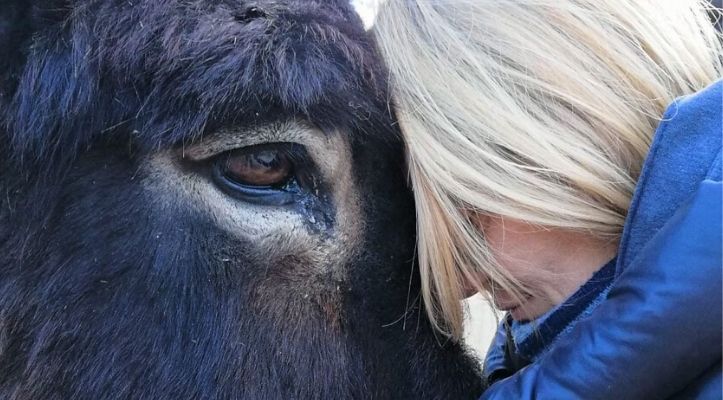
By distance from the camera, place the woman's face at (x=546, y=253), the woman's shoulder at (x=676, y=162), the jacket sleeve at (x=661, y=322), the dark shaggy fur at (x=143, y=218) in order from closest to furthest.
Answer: the jacket sleeve at (x=661, y=322)
the woman's shoulder at (x=676, y=162)
the dark shaggy fur at (x=143, y=218)
the woman's face at (x=546, y=253)

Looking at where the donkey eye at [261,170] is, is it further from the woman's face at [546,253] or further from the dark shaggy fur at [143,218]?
the woman's face at [546,253]

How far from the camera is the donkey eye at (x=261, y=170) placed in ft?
5.14

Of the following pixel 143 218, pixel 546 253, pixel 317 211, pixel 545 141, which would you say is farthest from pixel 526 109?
pixel 143 218

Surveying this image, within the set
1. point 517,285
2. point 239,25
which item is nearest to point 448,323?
point 517,285

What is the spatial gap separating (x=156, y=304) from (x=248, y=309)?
0.60ft

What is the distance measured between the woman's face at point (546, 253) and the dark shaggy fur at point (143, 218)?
13.8 inches

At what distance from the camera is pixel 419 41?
1654mm

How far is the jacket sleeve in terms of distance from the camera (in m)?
1.22

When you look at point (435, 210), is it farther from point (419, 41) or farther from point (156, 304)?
point (156, 304)

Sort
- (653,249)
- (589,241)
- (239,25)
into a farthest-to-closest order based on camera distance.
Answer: (589,241) → (239,25) → (653,249)

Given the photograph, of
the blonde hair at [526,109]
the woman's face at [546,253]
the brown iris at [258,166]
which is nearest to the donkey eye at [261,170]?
the brown iris at [258,166]

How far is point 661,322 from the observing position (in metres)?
1.24

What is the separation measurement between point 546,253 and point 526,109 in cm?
31

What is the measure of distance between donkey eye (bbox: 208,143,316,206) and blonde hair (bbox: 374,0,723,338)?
24 centimetres
